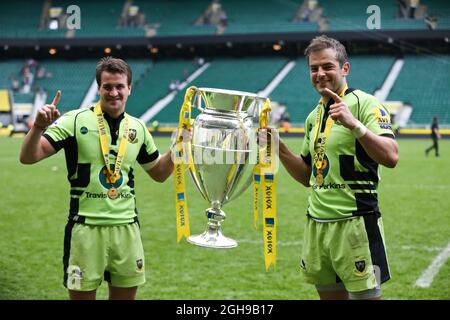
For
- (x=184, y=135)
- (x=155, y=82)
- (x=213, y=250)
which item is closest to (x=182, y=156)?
(x=184, y=135)

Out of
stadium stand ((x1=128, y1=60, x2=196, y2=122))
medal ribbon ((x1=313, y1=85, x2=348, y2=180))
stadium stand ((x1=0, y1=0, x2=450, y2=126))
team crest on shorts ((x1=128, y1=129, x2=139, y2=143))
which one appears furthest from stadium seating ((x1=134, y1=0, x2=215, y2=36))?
medal ribbon ((x1=313, y1=85, x2=348, y2=180))

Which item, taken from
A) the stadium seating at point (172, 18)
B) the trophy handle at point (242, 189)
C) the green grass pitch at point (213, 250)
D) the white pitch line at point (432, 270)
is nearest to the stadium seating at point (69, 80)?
the stadium seating at point (172, 18)

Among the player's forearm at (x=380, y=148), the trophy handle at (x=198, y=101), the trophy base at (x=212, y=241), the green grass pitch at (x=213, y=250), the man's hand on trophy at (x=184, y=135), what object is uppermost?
the trophy handle at (x=198, y=101)

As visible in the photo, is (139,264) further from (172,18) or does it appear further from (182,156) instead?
(172,18)

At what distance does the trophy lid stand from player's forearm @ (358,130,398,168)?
382 millimetres

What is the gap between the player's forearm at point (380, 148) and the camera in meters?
2.10

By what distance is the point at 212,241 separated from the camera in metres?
2.08

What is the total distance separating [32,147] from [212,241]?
784mm

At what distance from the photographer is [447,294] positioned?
13.3 feet

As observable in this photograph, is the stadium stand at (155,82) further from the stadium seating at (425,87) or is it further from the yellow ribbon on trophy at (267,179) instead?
the yellow ribbon on trophy at (267,179)

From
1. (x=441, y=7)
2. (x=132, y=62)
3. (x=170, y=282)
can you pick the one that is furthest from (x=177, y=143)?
(x=132, y=62)

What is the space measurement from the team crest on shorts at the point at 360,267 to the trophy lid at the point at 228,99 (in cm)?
72
